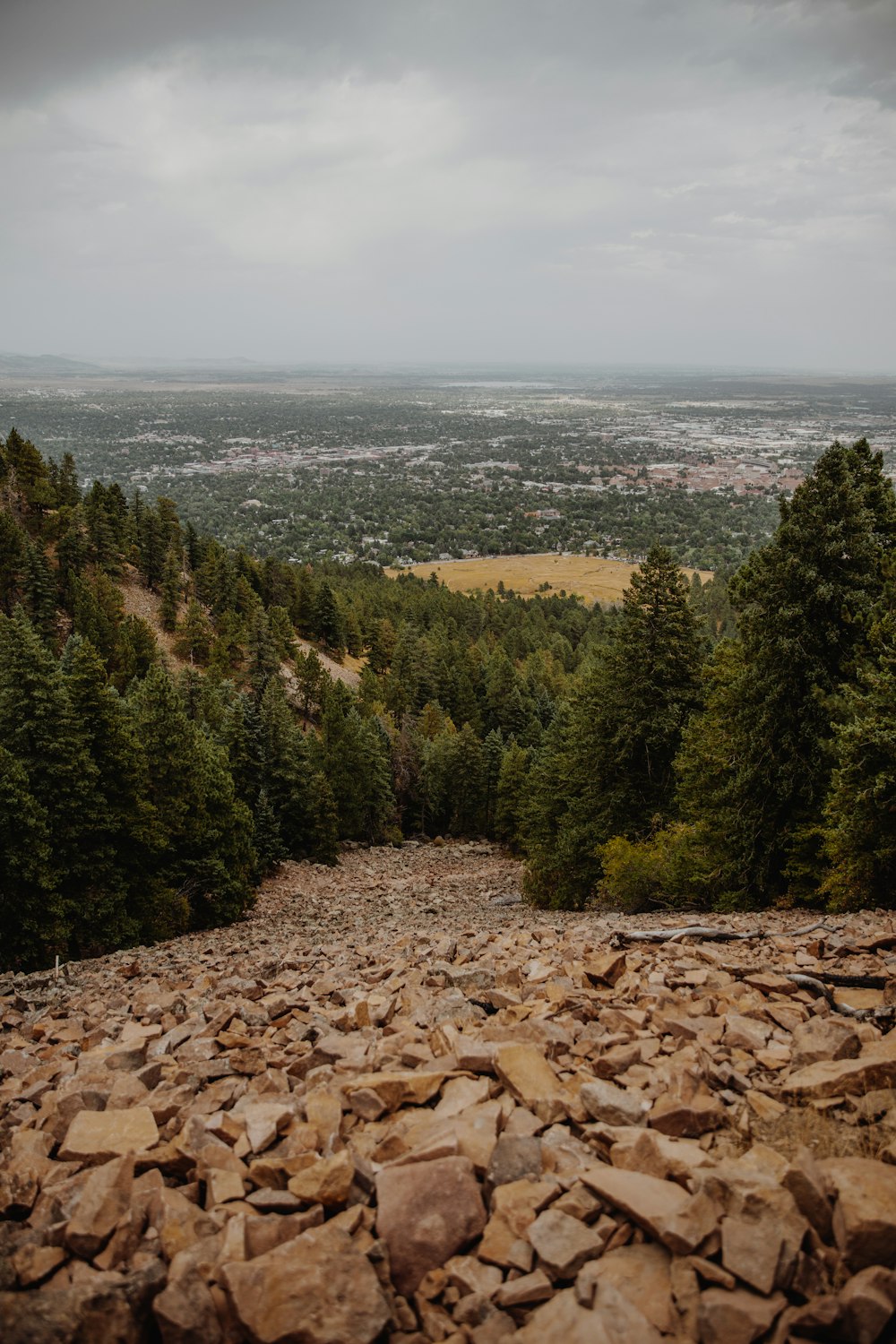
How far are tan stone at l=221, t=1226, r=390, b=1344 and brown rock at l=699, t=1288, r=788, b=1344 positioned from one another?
70.3 inches

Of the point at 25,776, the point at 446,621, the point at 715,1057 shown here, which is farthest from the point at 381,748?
the point at 446,621

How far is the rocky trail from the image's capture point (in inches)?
163

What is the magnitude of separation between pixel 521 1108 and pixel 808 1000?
12.8 feet

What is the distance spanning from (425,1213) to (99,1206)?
2261 millimetres

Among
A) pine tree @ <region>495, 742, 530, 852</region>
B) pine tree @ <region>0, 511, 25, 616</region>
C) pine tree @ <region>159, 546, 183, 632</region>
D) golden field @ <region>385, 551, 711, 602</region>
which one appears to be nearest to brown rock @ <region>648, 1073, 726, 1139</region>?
pine tree @ <region>495, 742, 530, 852</region>

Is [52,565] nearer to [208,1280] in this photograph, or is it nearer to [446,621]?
[446,621]

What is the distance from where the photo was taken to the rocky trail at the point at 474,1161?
13.6ft

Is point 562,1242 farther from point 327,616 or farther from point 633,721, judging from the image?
point 327,616

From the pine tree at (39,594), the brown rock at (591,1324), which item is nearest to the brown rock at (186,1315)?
the brown rock at (591,1324)

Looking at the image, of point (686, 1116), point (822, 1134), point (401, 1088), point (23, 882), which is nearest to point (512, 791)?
point (23, 882)

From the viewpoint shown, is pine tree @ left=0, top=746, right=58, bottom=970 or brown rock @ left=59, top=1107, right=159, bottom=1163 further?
pine tree @ left=0, top=746, right=58, bottom=970

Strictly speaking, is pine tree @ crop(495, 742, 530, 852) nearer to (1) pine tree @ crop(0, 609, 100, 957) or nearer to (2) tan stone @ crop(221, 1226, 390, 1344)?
(1) pine tree @ crop(0, 609, 100, 957)

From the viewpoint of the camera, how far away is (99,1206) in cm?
495

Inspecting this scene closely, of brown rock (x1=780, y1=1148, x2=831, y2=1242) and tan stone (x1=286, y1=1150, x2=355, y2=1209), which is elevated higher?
brown rock (x1=780, y1=1148, x2=831, y2=1242)
